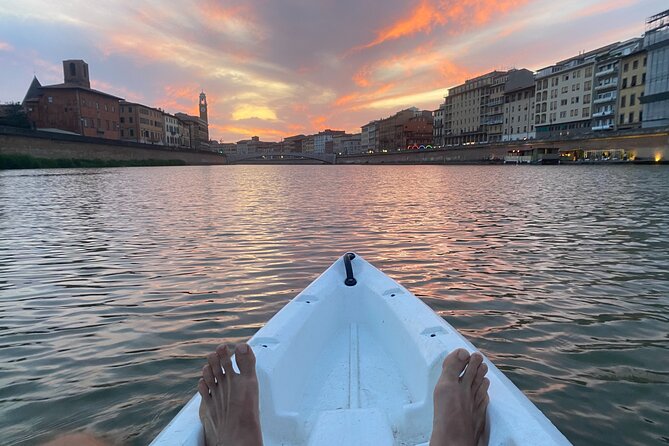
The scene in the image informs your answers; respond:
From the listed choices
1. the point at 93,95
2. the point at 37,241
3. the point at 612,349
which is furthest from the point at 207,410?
the point at 93,95

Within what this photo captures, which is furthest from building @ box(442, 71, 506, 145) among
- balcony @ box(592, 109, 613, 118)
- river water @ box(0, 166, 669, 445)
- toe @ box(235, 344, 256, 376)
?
toe @ box(235, 344, 256, 376)

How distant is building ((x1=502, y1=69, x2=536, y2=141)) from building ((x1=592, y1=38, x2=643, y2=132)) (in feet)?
55.4

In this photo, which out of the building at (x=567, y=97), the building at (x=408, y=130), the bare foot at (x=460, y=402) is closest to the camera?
the bare foot at (x=460, y=402)

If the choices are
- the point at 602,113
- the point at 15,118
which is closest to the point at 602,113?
the point at 602,113

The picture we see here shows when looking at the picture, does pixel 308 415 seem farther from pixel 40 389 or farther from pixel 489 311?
pixel 489 311

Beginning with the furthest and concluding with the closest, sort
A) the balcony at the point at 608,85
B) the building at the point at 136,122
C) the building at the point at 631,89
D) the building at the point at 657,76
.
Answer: the building at the point at 136,122
the balcony at the point at 608,85
the building at the point at 631,89
the building at the point at 657,76

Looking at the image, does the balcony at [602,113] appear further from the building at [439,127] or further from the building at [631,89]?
the building at [439,127]

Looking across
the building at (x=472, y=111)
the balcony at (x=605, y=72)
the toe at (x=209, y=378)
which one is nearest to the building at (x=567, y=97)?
the balcony at (x=605, y=72)

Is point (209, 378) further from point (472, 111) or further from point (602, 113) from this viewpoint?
point (472, 111)

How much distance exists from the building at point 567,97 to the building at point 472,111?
671 inches

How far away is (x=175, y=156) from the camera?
336 feet

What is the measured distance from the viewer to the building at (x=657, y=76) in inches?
2405

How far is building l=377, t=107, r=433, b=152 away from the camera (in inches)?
6093

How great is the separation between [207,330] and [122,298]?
222cm
